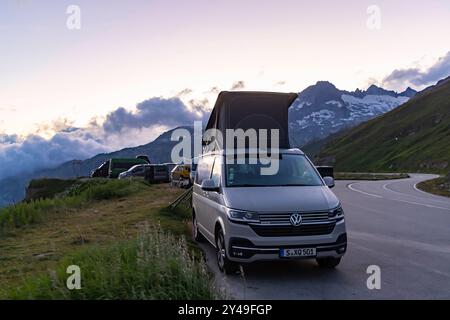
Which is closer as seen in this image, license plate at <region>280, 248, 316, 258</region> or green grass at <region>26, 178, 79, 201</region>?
license plate at <region>280, 248, 316, 258</region>

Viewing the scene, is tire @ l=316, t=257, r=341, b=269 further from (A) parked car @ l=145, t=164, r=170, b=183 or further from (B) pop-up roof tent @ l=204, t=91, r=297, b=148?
(A) parked car @ l=145, t=164, r=170, b=183

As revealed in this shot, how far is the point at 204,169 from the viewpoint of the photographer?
1019cm

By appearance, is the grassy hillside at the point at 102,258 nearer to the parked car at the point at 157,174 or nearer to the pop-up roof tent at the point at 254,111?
the pop-up roof tent at the point at 254,111

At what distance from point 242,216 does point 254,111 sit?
6614mm

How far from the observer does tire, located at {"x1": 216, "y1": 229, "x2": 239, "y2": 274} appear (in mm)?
7224

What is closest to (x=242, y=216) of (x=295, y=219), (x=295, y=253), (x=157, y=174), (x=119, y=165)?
(x=295, y=219)

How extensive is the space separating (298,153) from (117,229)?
5.14m

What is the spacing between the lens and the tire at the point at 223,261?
284 inches

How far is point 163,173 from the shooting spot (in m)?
38.0

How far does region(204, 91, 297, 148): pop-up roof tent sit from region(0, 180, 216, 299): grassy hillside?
10.6 feet

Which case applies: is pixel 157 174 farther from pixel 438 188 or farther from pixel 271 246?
pixel 271 246

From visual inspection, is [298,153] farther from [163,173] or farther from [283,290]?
[163,173]

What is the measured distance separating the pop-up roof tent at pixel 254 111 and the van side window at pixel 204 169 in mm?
2369

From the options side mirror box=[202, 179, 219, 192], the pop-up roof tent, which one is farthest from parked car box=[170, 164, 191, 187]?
side mirror box=[202, 179, 219, 192]
